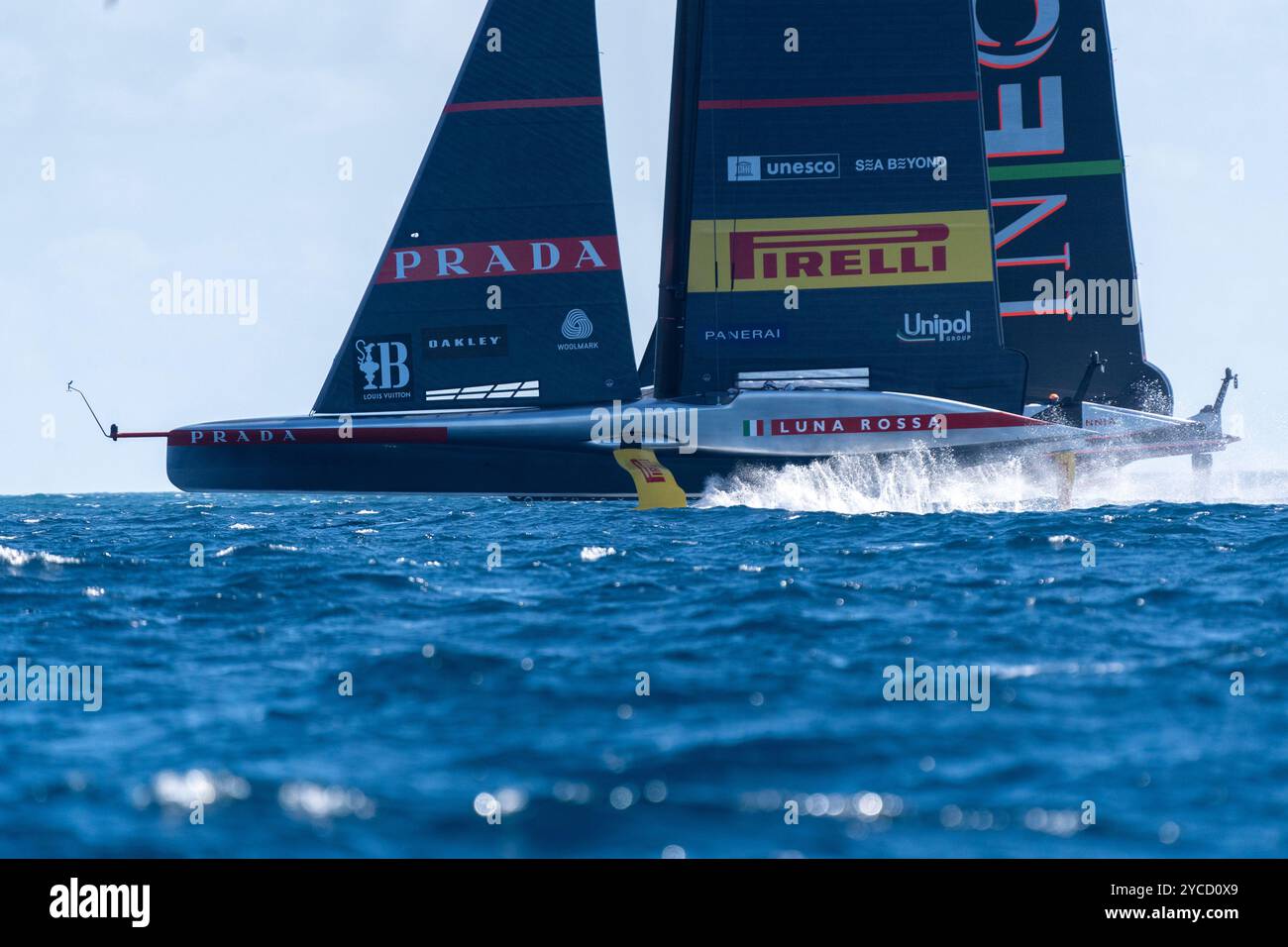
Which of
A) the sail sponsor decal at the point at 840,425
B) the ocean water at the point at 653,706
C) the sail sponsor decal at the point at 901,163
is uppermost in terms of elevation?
the sail sponsor decal at the point at 901,163

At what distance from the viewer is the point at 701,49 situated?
19844mm

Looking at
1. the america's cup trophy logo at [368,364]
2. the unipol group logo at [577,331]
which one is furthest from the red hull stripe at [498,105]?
the america's cup trophy logo at [368,364]

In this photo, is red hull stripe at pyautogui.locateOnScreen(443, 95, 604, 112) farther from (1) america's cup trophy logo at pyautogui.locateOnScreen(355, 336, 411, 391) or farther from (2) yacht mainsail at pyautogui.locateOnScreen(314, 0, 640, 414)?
(1) america's cup trophy logo at pyautogui.locateOnScreen(355, 336, 411, 391)

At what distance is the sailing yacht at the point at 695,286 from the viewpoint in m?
19.1

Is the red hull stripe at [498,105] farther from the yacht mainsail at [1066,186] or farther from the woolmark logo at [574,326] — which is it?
the yacht mainsail at [1066,186]

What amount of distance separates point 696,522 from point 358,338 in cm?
619

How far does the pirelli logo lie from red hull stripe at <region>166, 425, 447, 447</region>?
4.56 m

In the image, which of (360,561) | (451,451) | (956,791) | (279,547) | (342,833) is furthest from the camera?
(451,451)

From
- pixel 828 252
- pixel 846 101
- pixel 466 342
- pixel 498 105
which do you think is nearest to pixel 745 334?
pixel 828 252

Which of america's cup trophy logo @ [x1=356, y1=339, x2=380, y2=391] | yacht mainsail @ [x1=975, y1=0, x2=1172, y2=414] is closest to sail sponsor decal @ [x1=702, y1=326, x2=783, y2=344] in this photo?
america's cup trophy logo @ [x1=356, y1=339, x2=380, y2=391]

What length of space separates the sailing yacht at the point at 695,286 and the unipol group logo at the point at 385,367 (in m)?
0.03
